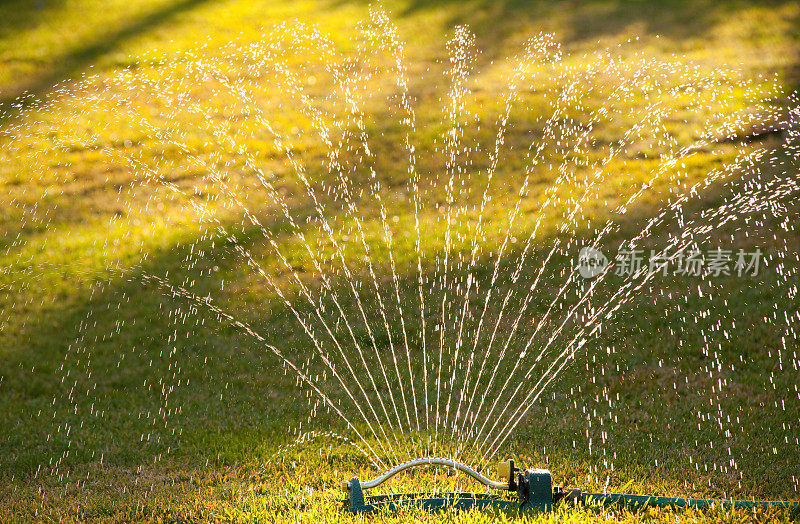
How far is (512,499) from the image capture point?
3.42m

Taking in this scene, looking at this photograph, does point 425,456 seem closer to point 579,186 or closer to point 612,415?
point 612,415

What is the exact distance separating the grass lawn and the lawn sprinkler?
0.07 metres

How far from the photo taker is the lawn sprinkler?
132 inches

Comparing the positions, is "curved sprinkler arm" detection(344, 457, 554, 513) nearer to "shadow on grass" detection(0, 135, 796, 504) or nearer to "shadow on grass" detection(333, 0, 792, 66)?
"shadow on grass" detection(0, 135, 796, 504)

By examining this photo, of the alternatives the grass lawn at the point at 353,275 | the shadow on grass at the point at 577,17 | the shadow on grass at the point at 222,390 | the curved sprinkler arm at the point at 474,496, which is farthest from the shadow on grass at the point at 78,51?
the curved sprinkler arm at the point at 474,496

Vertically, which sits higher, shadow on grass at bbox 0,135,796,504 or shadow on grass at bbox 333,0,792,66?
shadow on grass at bbox 333,0,792,66

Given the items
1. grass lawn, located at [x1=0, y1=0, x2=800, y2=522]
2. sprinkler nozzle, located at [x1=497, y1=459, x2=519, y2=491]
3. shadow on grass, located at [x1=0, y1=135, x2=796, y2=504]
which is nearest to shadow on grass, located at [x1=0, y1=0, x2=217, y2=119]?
grass lawn, located at [x1=0, y1=0, x2=800, y2=522]

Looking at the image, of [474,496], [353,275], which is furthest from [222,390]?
[474,496]

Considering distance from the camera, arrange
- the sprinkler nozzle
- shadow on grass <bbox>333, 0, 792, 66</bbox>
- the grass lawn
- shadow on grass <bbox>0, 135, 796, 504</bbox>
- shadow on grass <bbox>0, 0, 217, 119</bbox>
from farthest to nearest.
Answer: shadow on grass <bbox>333, 0, 792, 66</bbox> < shadow on grass <bbox>0, 0, 217, 119</bbox> < shadow on grass <bbox>0, 135, 796, 504</bbox> < the grass lawn < the sprinkler nozzle

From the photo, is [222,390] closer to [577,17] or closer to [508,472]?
[508,472]

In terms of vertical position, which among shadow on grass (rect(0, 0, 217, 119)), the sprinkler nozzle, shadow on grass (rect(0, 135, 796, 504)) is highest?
shadow on grass (rect(0, 0, 217, 119))

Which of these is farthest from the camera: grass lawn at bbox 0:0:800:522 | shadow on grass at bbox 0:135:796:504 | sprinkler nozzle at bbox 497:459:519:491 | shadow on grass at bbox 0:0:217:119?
shadow on grass at bbox 0:0:217:119

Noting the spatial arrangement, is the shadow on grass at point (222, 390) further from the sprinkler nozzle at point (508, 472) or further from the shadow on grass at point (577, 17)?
the shadow on grass at point (577, 17)

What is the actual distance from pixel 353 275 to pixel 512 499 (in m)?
2.95
